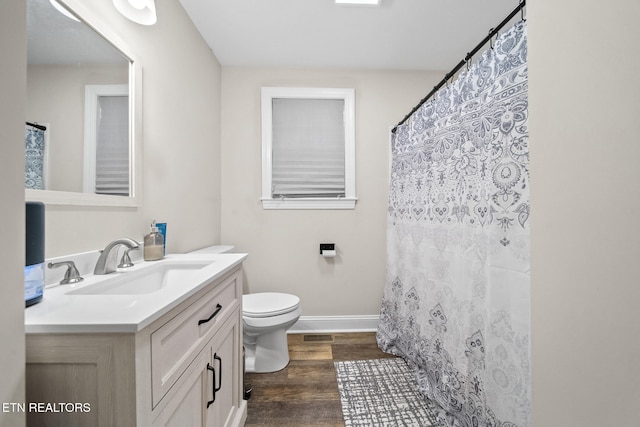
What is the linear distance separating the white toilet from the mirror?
3.13ft

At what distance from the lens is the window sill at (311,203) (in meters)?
2.21

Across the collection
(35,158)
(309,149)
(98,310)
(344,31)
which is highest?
(344,31)

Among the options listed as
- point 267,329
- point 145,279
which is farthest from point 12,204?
point 267,329

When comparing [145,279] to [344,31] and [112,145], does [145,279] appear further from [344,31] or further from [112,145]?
[344,31]

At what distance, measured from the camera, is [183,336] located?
691 mm

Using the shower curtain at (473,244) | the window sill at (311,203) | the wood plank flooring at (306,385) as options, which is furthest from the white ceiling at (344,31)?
the wood plank flooring at (306,385)

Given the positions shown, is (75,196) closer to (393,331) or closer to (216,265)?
(216,265)

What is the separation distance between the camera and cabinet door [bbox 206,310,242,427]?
897 millimetres

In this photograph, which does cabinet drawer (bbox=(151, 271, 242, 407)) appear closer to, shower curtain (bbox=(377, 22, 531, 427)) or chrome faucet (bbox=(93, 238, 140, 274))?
chrome faucet (bbox=(93, 238, 140, 274))

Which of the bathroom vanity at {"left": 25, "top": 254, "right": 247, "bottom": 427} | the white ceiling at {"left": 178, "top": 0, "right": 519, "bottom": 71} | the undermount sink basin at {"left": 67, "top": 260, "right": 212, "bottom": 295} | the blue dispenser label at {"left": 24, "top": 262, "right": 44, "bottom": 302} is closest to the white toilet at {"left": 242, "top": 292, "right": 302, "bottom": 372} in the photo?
the undermount sink basin at {"left": 67, "top": 260, "right": 212, "bottom": 295}

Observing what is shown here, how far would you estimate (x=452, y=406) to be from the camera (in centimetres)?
122

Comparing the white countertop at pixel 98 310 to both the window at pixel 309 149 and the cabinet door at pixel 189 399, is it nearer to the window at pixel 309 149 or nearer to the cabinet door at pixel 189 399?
the cabinet door at pixel 189 399

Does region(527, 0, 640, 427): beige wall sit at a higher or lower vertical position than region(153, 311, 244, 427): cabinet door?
higher

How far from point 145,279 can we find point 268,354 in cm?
102
